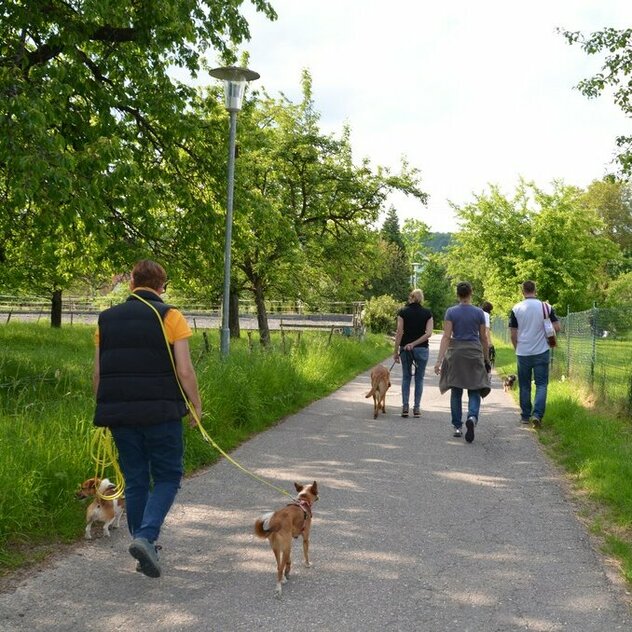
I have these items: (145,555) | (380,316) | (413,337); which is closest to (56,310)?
(380,316)

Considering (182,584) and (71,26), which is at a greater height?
(71,26)

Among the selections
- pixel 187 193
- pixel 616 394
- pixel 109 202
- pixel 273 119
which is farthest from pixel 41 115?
pixel 273 119

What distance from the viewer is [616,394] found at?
10484 mm

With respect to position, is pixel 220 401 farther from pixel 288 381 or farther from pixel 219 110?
pixel 219 110

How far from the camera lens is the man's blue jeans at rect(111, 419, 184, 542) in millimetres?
4172

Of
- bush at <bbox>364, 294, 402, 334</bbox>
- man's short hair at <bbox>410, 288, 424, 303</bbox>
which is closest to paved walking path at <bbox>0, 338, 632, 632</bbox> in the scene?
man's short hair at <bbox>410, 288, 424, 303</bbox>

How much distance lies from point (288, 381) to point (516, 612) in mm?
8394

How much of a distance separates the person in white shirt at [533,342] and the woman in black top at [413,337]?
1.36 meters

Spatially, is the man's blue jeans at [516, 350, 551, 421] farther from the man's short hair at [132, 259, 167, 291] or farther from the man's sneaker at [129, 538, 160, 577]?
the man's sneaker at [129, 538, 160, 577]

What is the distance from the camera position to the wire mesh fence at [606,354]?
10344 millimetres

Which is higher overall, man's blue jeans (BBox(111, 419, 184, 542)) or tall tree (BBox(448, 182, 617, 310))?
tall tree (BBox(448, 182, 617, 310))

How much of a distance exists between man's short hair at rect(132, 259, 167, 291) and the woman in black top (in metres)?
6.99

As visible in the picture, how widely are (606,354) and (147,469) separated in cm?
917

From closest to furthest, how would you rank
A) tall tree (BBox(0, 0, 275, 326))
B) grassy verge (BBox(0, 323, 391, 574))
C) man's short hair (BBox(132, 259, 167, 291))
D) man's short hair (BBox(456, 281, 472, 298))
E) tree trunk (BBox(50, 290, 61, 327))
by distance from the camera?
man's short hair (BBox(132, 259, 167, 291)), grassy verge (BBox(0, 323, 391, 574)), tall tree (BBox(0, 0, 275, 326)), man's short hair (BBox(456, 281, 472, 298)), tree trunk (BBox(50, 290, 61, 327))
